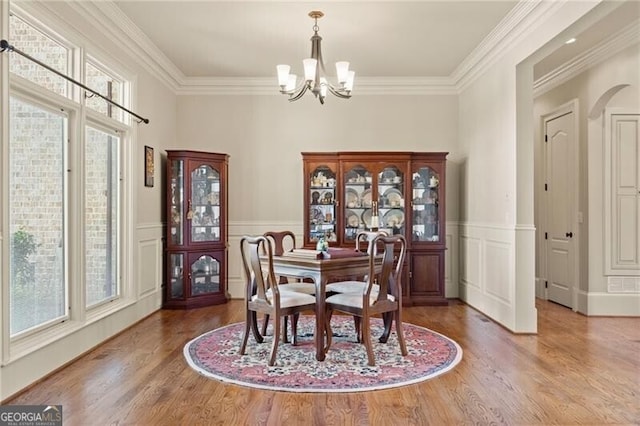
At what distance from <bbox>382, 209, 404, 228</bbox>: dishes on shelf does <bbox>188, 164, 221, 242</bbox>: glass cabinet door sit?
215 centimetres

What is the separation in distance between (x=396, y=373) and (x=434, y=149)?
12.0 feet

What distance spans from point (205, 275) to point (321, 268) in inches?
107

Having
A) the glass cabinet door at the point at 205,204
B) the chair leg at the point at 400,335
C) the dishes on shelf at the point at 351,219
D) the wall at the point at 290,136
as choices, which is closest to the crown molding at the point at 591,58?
the wall at the point at 290,136

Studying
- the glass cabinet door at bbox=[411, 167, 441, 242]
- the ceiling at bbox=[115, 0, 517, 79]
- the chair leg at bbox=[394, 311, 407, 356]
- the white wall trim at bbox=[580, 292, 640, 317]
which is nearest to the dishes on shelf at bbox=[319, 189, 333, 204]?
the glass cabinet door at bbox=[411, 167, 441, 242]

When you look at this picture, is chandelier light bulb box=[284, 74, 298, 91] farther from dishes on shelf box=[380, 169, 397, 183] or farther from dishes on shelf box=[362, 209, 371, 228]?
dishes on shelf box=[362, 209, 371, 228]

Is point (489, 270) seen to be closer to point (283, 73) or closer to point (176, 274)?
point (283, 73)

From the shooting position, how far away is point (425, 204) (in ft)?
18.7

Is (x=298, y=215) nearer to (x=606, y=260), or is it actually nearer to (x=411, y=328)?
(x=411, y=328)

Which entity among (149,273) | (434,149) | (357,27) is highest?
(357,27)

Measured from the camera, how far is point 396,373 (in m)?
3.12

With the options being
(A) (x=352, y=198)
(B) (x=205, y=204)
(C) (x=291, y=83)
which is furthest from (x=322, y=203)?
(C) (x=291, y=83)

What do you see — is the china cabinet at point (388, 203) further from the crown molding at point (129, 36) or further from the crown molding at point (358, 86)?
the crown molding at point (129, 36)

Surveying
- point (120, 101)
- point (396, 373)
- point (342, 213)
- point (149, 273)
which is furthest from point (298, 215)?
point (396, 373)

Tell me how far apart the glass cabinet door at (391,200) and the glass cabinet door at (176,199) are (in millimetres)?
2455
